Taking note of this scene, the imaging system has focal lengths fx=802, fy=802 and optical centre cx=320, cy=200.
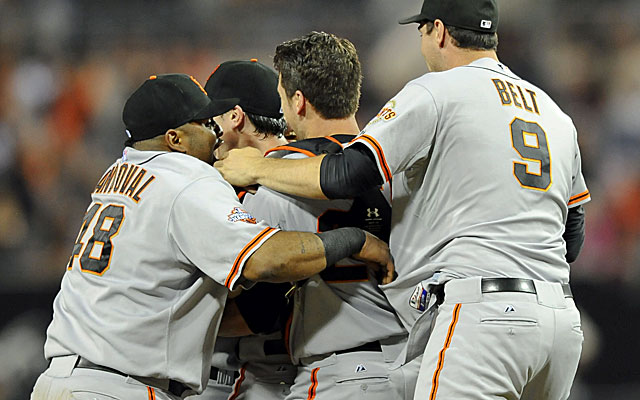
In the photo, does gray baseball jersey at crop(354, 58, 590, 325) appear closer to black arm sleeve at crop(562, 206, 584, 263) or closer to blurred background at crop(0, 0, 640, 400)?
black arm sleeve at crop(562, 206, 584, 263)

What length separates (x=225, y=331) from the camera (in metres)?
3.20

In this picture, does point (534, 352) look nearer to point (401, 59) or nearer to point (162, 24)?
point (401, 59)

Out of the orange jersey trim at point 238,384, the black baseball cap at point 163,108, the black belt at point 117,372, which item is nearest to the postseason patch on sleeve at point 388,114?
the black baseball cap at point 163,108

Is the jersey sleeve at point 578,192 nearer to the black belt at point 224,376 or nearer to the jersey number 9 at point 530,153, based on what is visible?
the jersey number 9 at point 530,153

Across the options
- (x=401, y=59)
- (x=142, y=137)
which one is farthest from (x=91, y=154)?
(x=142, y=137)

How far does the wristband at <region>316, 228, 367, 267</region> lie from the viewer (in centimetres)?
276

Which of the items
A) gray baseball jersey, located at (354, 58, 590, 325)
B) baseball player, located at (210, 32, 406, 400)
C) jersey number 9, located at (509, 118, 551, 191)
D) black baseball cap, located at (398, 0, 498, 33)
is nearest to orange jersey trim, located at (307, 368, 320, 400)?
baseball player, located at (210, 32, 406, 400)

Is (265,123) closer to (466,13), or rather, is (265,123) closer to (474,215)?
(466,13)

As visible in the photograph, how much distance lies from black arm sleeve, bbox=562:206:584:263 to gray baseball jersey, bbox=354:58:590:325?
353mm

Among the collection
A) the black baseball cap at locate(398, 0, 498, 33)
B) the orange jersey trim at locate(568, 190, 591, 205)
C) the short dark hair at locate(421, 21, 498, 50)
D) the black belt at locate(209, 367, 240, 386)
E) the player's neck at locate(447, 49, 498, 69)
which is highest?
the black baseball cap at locate(398, 0, 498, 33)

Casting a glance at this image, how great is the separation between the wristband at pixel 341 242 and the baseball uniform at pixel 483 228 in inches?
7.2

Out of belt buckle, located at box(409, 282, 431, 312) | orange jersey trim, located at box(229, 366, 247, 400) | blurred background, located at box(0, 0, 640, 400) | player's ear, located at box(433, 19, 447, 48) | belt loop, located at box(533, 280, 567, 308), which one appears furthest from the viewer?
blurred background, located at box(0, 0, 640, 400)

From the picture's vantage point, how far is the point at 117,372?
2.76 m

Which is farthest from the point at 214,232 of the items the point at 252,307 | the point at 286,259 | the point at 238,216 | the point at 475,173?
the point at 475,173
